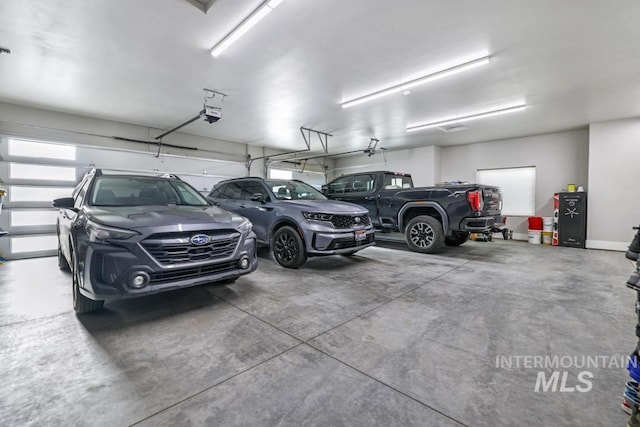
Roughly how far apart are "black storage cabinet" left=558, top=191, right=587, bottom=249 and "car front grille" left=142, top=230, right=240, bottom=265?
930cm

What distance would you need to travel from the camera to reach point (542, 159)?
8.73 metres

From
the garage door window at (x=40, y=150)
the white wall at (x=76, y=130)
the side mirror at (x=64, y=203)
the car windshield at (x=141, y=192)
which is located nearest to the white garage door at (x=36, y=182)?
the garage door window at (x=40, y=150)

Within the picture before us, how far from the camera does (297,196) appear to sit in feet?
16.6

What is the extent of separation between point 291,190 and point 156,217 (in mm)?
2797

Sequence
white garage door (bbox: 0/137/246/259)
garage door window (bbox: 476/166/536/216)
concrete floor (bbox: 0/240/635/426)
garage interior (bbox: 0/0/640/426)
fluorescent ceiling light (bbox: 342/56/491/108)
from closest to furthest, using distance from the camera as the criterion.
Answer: concrete floor (bbox: 0/240/635/426)
garage interior (bbox: 0/0/640/426)
fluorescent ceiling light (bbox: 342/56/491/108)
white garage door (bbox: 0/137/246/259)
garage door window (bbox: 476/166/536/216)

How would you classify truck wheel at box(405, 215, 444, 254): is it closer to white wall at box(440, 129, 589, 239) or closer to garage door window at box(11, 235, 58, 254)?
white wall at box(440, 129, 589, 239)

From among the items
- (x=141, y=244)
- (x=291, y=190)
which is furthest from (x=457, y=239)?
(x=141, y=244)

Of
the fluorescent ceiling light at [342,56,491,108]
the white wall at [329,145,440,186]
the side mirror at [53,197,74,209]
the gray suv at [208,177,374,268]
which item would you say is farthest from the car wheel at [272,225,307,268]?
the white wall at [329,145,440,186]

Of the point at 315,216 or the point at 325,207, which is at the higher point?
the point at 325,207

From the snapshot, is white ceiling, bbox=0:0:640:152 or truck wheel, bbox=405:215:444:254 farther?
truck wheel, bbox=405:215:444:254

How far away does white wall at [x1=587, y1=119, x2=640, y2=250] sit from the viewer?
6.91 meters

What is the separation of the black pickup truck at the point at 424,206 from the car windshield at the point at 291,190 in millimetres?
1782

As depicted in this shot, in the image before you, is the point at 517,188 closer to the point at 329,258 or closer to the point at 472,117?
the point at 472,117

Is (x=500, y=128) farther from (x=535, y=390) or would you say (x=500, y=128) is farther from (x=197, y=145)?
(x=197, y=145)
